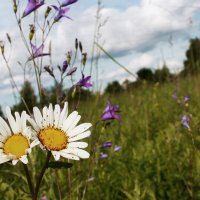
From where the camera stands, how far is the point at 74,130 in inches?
43.9

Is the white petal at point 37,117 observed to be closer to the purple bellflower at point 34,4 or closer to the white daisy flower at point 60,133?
the white daisy flower at point 60,133

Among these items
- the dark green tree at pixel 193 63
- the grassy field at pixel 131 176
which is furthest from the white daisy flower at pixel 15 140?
the dark green tree at pixel 193 63

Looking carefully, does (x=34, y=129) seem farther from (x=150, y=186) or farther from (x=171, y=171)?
(x=171, y=171)

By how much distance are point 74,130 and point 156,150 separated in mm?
1923

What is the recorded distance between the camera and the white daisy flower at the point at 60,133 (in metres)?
1.02

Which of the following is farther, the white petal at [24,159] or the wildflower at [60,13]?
the wildflower at [60,13]

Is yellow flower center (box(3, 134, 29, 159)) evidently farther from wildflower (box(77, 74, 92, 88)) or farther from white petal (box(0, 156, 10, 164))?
wildflower (box(77, 74, 92, 88))

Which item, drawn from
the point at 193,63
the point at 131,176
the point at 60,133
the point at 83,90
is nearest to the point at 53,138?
the point at 60,133

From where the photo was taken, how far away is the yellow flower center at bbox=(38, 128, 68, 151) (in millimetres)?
1029

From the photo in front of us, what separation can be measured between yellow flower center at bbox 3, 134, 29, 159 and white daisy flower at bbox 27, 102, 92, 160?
3cm

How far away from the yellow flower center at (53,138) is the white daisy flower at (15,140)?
0.04m

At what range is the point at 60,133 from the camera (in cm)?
110

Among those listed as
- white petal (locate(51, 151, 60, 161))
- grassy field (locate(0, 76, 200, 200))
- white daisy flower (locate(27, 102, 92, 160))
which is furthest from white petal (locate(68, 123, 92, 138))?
grassy field (locate(0, 76, 200, 200))

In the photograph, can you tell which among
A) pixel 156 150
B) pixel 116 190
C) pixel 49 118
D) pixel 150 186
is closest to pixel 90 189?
pixel 116 190
